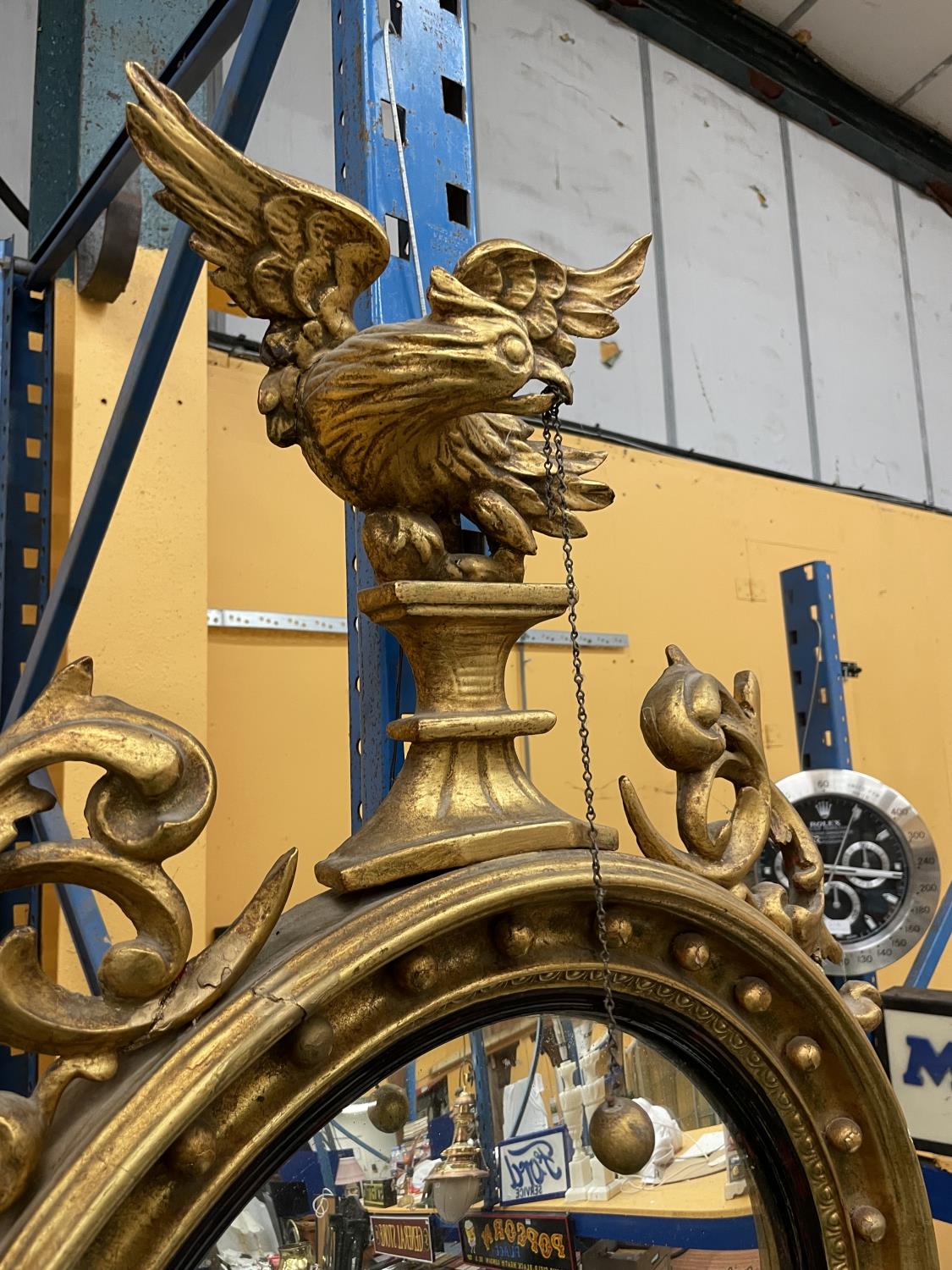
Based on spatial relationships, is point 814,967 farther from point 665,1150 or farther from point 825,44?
point 825,44

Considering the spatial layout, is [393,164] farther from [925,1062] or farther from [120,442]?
[925,1062]

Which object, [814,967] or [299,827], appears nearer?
[814,967]

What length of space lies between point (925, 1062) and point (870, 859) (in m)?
0.74

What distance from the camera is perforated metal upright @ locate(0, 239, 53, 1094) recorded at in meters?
1.29

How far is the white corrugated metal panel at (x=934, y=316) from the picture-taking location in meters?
3.25

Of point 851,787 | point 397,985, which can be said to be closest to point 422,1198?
point 397,985

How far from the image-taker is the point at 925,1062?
3.00 ft

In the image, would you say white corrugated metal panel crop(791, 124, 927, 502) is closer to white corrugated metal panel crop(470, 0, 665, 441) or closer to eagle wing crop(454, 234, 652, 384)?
white corrugated metal panel crop(470, 0, 665, 441)

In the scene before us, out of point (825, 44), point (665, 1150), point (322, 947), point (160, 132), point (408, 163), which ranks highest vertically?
point (825, 44)

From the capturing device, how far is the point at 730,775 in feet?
1.67

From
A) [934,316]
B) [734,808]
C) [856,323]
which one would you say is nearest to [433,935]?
[734,808]

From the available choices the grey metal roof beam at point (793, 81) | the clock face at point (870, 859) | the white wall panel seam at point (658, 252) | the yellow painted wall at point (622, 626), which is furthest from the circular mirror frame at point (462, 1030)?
the grey metal roof beam at point (793, 81)

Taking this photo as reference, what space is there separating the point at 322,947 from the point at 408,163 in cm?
42

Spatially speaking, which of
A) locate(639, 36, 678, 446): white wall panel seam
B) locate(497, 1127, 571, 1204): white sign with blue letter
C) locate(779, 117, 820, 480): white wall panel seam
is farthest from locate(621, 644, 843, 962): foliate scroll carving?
locate(779, 117, 820, 480): white wall panel seam
